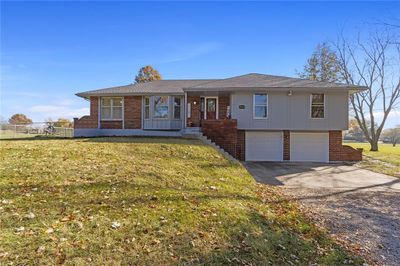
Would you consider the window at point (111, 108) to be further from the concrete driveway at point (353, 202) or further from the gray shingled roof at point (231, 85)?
the concrete driveway at point (353, 202)

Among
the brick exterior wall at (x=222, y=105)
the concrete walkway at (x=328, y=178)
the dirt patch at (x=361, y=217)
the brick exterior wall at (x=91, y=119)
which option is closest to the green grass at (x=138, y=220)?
the dirt patch at (x=361, y=217)

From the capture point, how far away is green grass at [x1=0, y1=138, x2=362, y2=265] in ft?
10.5

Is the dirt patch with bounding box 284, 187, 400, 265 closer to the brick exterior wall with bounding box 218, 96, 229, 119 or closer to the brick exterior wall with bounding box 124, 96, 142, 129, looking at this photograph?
the brick exterior wall with bounding box 218, 96, 229, 119

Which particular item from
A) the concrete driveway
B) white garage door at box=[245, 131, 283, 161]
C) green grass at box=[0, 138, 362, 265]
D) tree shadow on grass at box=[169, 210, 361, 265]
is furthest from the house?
tree shadow on grass at box=[169, 210, 361, 265]

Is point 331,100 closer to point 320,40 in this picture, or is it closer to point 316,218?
point 316,218

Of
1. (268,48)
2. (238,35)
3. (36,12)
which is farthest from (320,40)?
(36,12)

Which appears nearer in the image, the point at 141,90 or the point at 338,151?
the point at 338,151

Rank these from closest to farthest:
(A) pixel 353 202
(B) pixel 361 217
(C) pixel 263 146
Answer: (B) pixel 361 217, (A) pixel 353 202, (C) pixel 263 146

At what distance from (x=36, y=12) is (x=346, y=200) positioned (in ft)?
41.8

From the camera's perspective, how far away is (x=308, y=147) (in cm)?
1642

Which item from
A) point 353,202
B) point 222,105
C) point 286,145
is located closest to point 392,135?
point 286,145

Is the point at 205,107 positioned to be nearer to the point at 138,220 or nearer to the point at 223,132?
the point at 223,132

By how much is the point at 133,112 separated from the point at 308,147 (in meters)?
11.3

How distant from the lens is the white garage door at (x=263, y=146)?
1631cm
